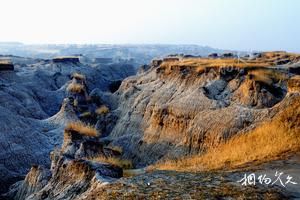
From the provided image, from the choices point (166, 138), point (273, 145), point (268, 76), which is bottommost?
point (166, 138)

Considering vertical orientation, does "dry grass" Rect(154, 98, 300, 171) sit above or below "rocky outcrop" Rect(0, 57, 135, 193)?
above

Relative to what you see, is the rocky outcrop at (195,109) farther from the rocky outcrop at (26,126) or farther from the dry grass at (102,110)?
the rocky outcrop at (26,126)

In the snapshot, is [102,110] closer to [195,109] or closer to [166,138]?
[166,138]

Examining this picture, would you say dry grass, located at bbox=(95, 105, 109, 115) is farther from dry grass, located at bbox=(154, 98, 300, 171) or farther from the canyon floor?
dry grass, located at bbox=(154, 98, 300, 171)

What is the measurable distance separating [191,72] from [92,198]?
28.5 m

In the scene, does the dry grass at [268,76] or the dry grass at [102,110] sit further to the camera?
the dry grass at [102,110]

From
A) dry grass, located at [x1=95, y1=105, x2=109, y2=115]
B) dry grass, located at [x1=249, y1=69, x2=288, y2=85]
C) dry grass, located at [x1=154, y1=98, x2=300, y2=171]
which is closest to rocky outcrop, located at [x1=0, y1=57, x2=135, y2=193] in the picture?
dry grass, located at [x1=95, y1=105, x2=109, y2=115]

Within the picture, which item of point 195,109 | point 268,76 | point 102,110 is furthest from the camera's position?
point 102,110

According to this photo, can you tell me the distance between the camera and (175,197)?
8773 millimetres

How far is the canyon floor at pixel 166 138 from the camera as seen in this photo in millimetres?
9867

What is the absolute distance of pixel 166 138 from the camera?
3262 cm

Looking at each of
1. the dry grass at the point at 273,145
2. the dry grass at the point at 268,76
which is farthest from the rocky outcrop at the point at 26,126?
the dry grass at the point at 273,145

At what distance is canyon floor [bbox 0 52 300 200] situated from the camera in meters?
9.87

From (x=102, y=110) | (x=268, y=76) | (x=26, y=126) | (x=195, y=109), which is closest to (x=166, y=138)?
(x=195, y=109)
